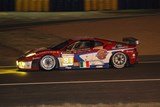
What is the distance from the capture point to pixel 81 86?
45.7 feet

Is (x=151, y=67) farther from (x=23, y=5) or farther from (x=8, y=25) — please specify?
(x=23, y=5)

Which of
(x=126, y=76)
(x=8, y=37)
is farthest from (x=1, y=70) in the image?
(x=8, y=37)

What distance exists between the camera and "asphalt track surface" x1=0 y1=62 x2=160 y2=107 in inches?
473

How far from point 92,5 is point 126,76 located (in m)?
25.4

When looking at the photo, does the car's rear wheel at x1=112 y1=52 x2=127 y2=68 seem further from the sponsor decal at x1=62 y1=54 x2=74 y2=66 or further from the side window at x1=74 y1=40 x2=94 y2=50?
the sponsor decal at x1=62 y1=54 x2=74 y2=66

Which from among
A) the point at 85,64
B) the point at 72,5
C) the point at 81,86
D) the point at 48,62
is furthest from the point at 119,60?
the point at 72,5

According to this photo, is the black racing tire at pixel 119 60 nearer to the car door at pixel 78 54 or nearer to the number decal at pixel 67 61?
the car door at pixel 78 54

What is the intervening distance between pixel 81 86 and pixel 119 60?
394 centimetres

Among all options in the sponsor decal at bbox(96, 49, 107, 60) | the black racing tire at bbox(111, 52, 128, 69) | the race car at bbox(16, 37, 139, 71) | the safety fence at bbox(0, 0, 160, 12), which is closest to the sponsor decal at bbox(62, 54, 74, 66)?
the race car at bbox(16, 37, 139, 71)

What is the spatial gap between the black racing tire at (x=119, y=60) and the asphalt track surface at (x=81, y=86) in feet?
0.80

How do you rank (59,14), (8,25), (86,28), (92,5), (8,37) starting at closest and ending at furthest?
(8,37), (86,28), (8,25), (59,14), (92,5)

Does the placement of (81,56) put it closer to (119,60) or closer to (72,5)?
(119,60)

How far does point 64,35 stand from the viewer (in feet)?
88.1

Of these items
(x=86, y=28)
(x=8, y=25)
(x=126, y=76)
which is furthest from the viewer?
(x=8, y=25)
